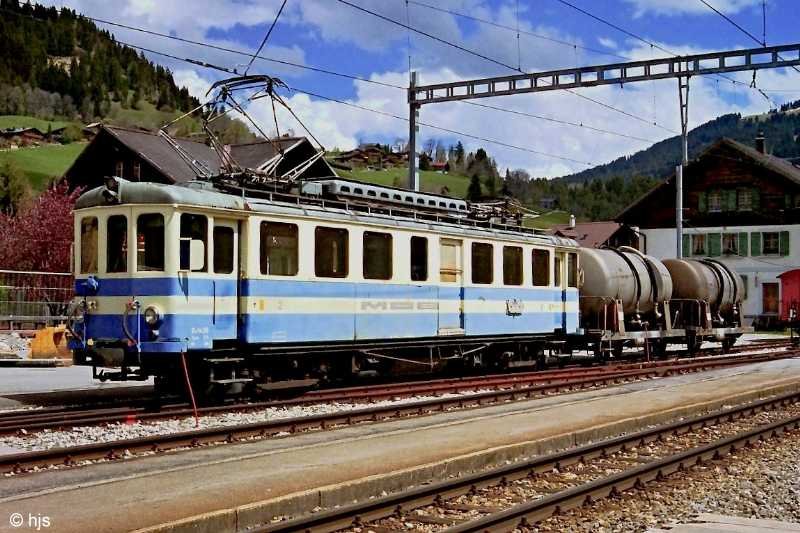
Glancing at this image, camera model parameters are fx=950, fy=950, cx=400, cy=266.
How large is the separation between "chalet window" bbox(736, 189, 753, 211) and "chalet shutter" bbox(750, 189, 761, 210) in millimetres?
74

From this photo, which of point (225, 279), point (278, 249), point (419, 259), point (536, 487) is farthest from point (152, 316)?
point (536, 487)

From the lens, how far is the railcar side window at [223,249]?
1445cm

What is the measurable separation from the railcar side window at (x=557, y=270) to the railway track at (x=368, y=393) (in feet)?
6.92

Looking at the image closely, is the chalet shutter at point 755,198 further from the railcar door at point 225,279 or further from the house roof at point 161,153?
the railcar door at point 225,279

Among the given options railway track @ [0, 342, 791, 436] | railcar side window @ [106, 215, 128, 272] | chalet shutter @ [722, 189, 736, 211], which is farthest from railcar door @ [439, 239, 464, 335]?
chalet shutter @ [722, 189, 736, 211]

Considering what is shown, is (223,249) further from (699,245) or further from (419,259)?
(699,245)

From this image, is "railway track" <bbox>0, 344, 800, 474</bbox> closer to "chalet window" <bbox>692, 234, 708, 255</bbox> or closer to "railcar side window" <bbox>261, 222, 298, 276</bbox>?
"railcar side window" <bbox>261, 222, 298, 276</bbox>

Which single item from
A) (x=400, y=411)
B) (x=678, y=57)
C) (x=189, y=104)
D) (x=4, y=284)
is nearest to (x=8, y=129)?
(x=189, y=104)

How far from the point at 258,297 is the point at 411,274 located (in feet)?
12.7

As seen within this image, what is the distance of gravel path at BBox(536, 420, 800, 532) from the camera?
823 centimetres

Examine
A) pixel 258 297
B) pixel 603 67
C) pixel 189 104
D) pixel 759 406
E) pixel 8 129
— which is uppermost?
pixel 189 104

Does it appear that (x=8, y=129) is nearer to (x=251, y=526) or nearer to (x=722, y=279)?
(x=722, y=279)

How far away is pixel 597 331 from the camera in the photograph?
24312mm

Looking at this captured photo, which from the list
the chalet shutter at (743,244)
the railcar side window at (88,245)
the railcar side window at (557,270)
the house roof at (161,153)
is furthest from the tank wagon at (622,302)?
the chalet shutter at (743,244)
